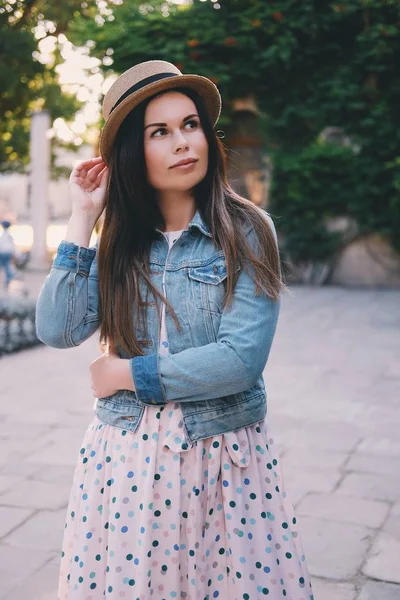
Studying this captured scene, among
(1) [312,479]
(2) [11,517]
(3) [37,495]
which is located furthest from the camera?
(1) [312,479]

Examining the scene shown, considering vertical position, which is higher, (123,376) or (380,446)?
Answer: (123,376)

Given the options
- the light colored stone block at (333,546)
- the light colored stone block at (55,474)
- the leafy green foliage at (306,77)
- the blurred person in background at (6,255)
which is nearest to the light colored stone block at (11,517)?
the light colored stone block at (55,474)

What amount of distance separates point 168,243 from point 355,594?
161cm

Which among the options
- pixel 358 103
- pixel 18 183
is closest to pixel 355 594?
pixel 358 103

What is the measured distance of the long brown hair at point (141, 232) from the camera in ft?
6.26

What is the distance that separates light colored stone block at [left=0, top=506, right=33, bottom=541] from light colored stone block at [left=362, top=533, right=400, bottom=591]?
1.51 meters

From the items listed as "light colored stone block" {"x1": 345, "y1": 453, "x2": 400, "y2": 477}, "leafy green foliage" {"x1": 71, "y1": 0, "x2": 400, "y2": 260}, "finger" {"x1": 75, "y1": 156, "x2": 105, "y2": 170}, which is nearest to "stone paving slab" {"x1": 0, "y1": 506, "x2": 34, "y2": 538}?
"light colored stone block" {"x1": 345, "y1": 453, "x2": 400, "y2": 477}

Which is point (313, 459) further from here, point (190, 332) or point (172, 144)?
point (172, 144)

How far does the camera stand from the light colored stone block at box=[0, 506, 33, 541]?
11.7ft

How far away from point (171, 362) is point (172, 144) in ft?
1.68

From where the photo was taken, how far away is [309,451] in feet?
15.2

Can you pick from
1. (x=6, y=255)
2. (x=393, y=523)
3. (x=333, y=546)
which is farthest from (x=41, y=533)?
(x=6, y=255)

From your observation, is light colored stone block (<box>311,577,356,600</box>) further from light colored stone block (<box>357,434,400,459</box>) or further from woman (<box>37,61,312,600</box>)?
light colored stone block (<box>357,434,400,459</box>)

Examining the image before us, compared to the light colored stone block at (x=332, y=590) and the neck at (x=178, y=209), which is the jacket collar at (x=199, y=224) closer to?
the neck at (x=178, y=209)
